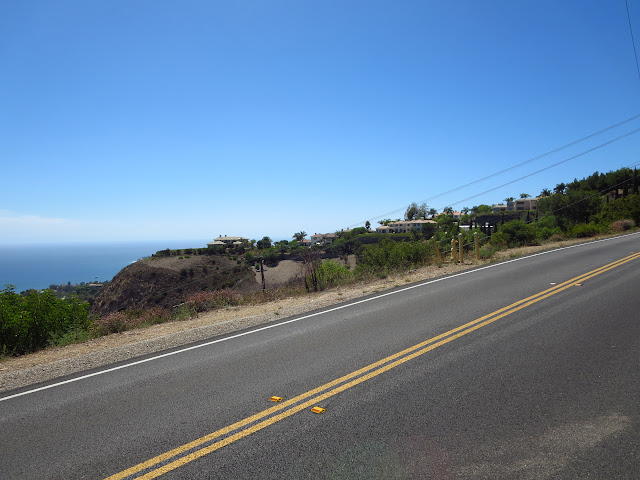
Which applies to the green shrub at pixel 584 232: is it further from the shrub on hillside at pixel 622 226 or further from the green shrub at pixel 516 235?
the shrub on hillside at pixel 622 226

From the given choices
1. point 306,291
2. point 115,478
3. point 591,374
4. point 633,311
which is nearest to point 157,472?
point 115,478

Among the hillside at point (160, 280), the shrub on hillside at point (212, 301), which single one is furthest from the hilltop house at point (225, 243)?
the shrub on hillside at point (212, 301)

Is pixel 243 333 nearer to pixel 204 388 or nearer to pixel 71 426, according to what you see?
pixel 204 388

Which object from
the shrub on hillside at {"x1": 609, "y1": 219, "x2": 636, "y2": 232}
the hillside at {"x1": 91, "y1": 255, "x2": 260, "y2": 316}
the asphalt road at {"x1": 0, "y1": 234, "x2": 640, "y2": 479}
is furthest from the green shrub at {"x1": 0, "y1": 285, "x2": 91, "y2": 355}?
the hillside at {"x1": 91, "y1": 255, "x2": 260, "y2": 316}

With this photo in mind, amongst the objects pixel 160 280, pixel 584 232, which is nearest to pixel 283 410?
pixel 584 232

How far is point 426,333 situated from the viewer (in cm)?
687

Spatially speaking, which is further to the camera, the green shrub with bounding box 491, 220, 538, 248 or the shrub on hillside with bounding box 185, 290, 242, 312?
the green shrub with bounding box 491, 220, 538, 248

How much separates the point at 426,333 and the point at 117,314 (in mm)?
9074

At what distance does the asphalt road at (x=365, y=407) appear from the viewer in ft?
10.8

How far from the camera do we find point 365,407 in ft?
13.9

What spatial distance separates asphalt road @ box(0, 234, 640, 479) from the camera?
330cm

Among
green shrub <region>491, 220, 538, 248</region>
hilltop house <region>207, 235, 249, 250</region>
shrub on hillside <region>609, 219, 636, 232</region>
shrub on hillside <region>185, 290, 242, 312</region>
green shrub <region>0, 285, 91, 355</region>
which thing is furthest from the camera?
hilltop house <region>207, 235, 249, 250</region>

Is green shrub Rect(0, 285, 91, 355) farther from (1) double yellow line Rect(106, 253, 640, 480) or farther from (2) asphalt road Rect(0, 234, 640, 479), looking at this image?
(1) double yellow line Rect(106, 253, 640, 480)

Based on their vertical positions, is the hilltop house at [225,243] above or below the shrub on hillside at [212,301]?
above
